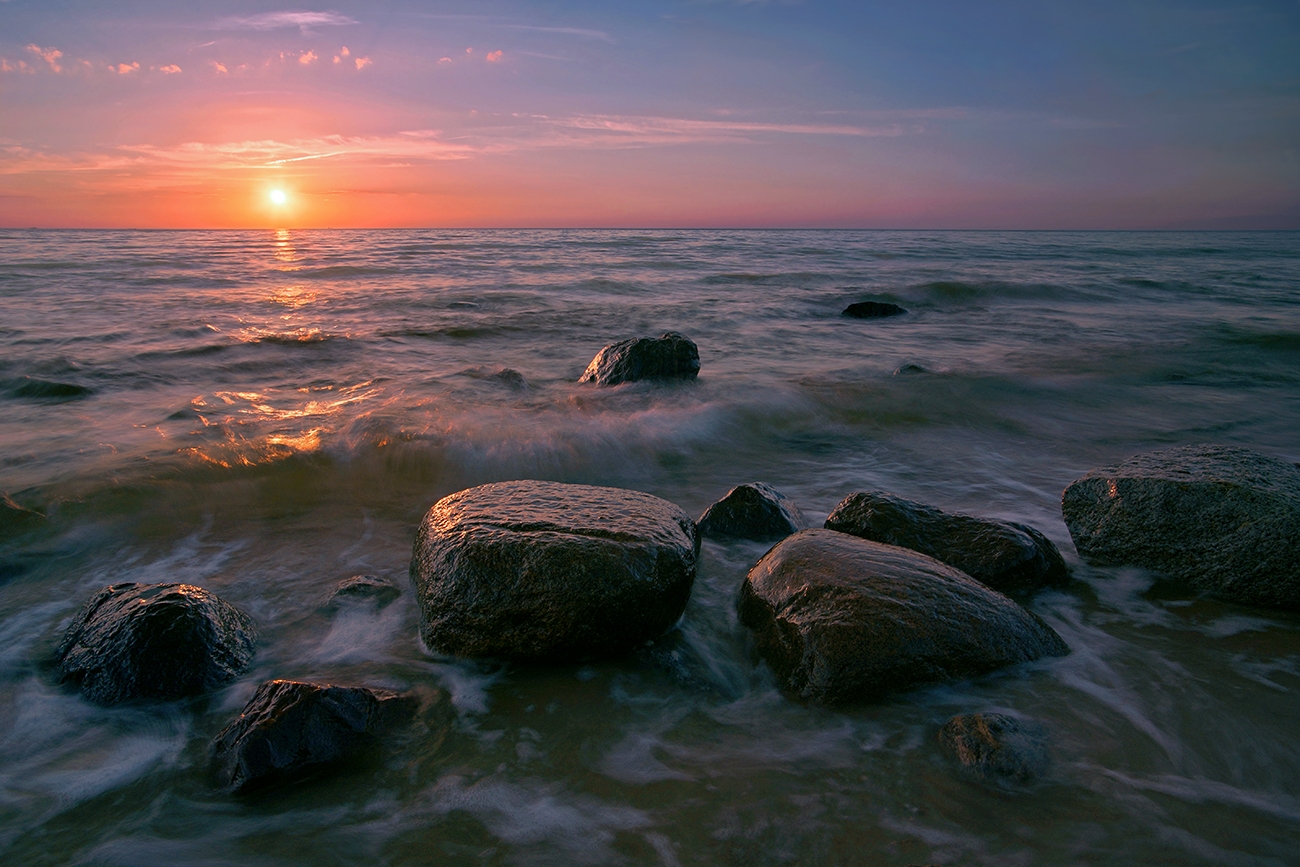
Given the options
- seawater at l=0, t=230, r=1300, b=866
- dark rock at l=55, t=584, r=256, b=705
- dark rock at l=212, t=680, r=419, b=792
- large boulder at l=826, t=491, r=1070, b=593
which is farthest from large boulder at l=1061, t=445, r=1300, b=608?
dark rock at l=55, t=584, r=256, b=705

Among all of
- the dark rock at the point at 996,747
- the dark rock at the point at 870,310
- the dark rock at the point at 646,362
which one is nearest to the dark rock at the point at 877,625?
the dark rock at the point at 996,747

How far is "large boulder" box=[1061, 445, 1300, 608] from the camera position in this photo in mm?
2920

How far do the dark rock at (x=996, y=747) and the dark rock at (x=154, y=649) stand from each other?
2.49 m

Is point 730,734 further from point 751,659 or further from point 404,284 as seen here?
point 404,284

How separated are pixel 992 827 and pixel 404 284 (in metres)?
16.5

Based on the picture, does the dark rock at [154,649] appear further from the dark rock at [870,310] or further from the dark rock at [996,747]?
the dark rock at [870,310]

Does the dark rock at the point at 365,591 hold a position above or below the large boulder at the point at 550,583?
below

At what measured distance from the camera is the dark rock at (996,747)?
1.99 m

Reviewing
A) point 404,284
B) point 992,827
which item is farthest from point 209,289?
point 992,827

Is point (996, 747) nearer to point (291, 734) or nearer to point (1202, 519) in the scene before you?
point (1202, 519)

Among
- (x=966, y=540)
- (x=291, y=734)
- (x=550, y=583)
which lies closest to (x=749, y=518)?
(x=966, y=540)

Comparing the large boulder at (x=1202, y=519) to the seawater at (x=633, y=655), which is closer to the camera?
the seawater at (x=633, y=655)

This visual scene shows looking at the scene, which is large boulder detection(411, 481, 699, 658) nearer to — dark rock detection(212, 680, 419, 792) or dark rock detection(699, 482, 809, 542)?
dark rock detection(212, 680, 419, 792)

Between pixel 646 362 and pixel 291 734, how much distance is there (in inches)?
218
